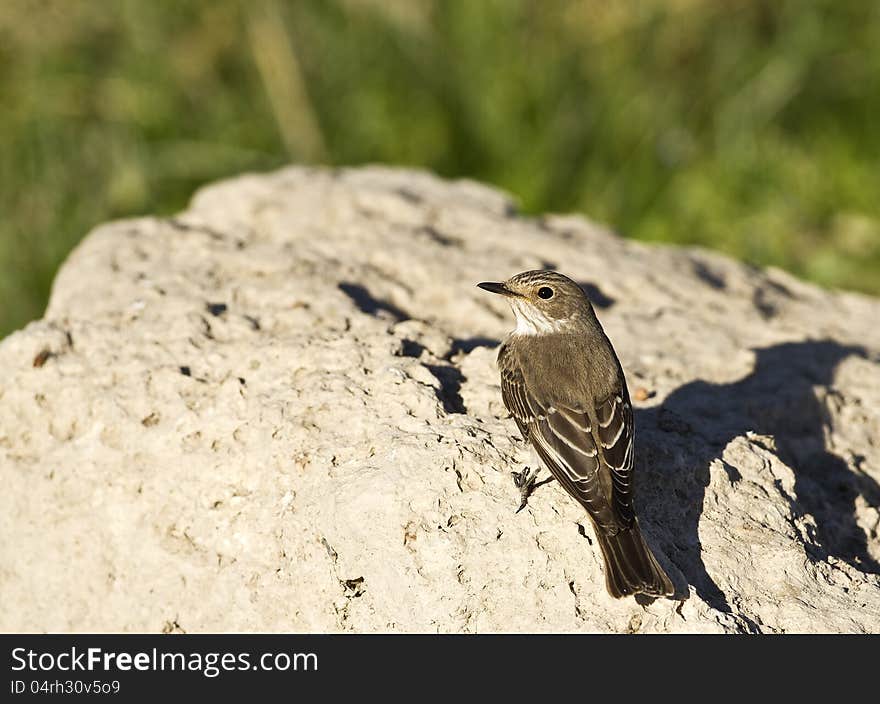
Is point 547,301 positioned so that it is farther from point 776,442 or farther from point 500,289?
point 776,442

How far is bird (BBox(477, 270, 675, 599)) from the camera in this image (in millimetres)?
4086

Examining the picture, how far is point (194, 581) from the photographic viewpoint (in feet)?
15.2

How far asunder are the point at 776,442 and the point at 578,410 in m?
1.16

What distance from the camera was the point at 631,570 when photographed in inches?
158

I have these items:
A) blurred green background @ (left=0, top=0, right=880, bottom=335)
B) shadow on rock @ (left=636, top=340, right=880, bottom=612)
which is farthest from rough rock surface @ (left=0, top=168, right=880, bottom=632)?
blurred green background @ (left=0, top=0, right=880, bottom=335)

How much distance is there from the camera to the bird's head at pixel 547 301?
17.7 feet

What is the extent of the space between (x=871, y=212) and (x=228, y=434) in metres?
6.62

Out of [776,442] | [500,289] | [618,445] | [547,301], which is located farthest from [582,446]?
[776,442]

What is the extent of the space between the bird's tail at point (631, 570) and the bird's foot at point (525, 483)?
39 centimetres

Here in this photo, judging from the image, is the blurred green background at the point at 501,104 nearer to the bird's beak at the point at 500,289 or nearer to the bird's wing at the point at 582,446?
the bird's beak at the point at 500,289

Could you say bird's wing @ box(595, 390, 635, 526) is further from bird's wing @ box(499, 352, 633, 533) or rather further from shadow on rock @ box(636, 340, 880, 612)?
shadow on rock @ box(636, 340, 880, 612)

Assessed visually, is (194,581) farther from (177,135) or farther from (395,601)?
(177,135)

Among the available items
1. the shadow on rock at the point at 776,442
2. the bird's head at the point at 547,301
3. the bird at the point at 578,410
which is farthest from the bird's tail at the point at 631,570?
the bird's head at the point at 547,301

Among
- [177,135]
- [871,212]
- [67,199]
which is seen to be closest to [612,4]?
[871,212]
